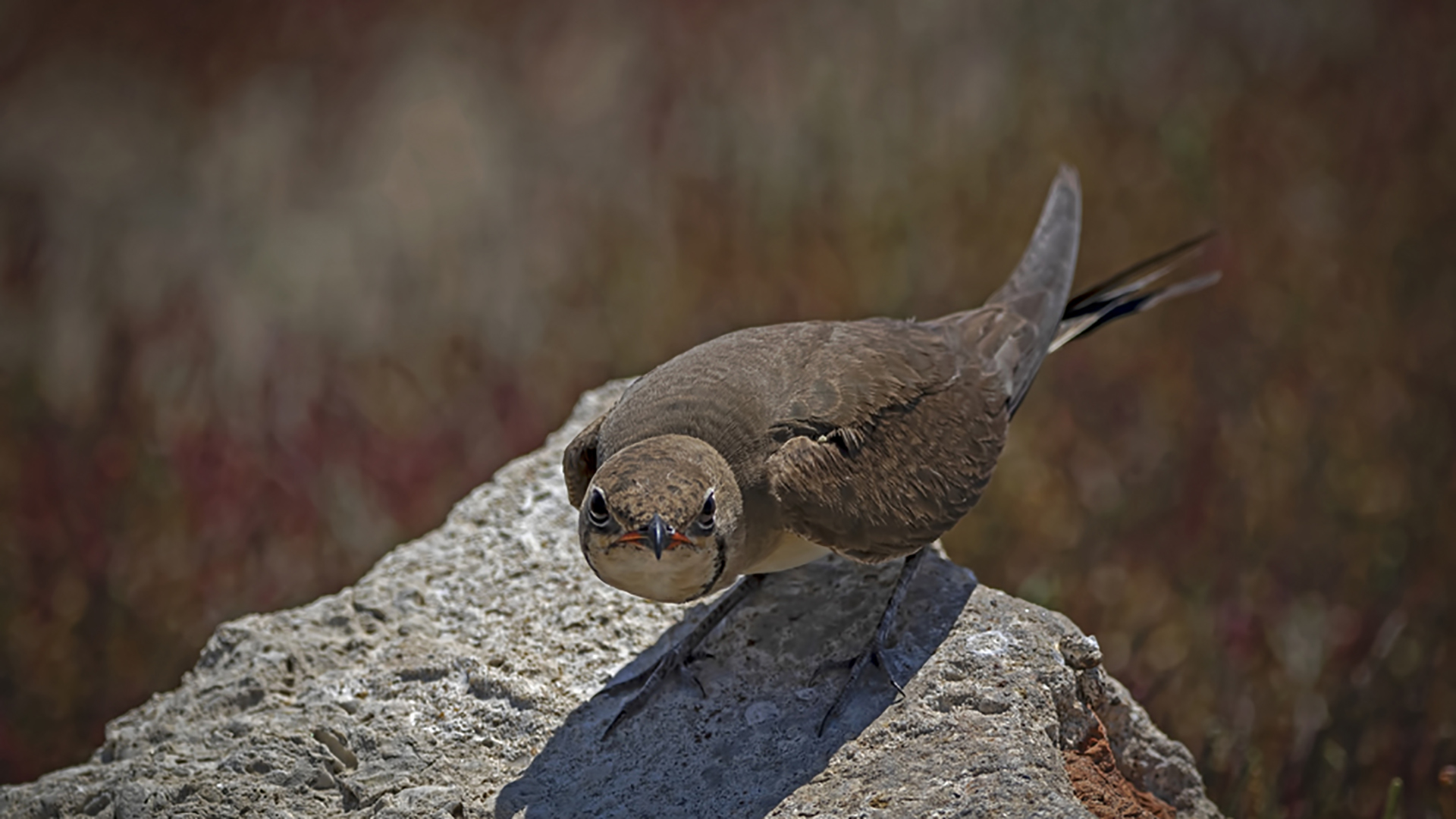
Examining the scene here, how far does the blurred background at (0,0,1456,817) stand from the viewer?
470 cm

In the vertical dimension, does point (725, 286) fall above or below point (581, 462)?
above

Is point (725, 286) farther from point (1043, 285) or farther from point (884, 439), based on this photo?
point (884, 439)

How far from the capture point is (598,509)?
2.69 meters

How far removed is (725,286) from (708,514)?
127 inches

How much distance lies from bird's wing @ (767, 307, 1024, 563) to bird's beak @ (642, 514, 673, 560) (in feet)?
1.34

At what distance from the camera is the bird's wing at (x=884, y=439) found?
299 centimetres

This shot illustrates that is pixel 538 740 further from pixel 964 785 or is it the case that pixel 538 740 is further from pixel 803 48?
pixel 803 48

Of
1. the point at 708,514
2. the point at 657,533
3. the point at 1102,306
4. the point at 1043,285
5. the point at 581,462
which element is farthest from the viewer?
the point at 1102,306

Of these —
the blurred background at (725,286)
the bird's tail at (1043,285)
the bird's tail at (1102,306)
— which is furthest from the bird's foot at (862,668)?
the bird's tail at (1102,306)

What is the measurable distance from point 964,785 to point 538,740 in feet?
3.42

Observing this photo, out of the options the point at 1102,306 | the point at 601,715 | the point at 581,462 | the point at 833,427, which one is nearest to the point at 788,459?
the point at 833,427

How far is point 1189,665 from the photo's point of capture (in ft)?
14.8

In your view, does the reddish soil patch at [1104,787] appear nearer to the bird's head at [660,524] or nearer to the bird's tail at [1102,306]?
the bird's head at [660,524]

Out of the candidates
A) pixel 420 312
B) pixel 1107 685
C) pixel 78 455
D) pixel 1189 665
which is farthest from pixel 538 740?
pixel 420 312
